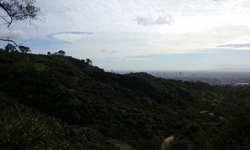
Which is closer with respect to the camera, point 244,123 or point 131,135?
point 244,123

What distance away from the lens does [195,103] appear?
115 ft

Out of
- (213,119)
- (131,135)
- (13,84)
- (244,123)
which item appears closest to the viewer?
(244,123)

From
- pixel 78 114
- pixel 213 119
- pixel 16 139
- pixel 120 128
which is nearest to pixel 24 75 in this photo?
pixel 78 114

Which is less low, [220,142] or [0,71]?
[0,71]

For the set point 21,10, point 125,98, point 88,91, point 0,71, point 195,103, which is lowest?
point 195,103

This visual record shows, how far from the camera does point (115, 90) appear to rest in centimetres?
2817

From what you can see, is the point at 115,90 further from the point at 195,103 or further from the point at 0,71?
the point at 195,103

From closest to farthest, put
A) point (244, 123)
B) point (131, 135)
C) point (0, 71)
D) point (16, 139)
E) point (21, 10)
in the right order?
point (16, 139) → point (21, 10) → point (244, 123) → point (131, 135) → point (0, 71)

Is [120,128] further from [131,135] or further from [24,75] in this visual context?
[24,75]

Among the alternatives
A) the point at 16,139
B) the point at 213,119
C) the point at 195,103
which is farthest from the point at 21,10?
the point at 195,103

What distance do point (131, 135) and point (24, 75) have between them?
55.6 feet

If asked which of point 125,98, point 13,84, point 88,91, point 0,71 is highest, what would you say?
point 0,71

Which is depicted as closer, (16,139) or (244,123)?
(16,139)

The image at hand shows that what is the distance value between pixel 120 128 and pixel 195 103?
2721cm
